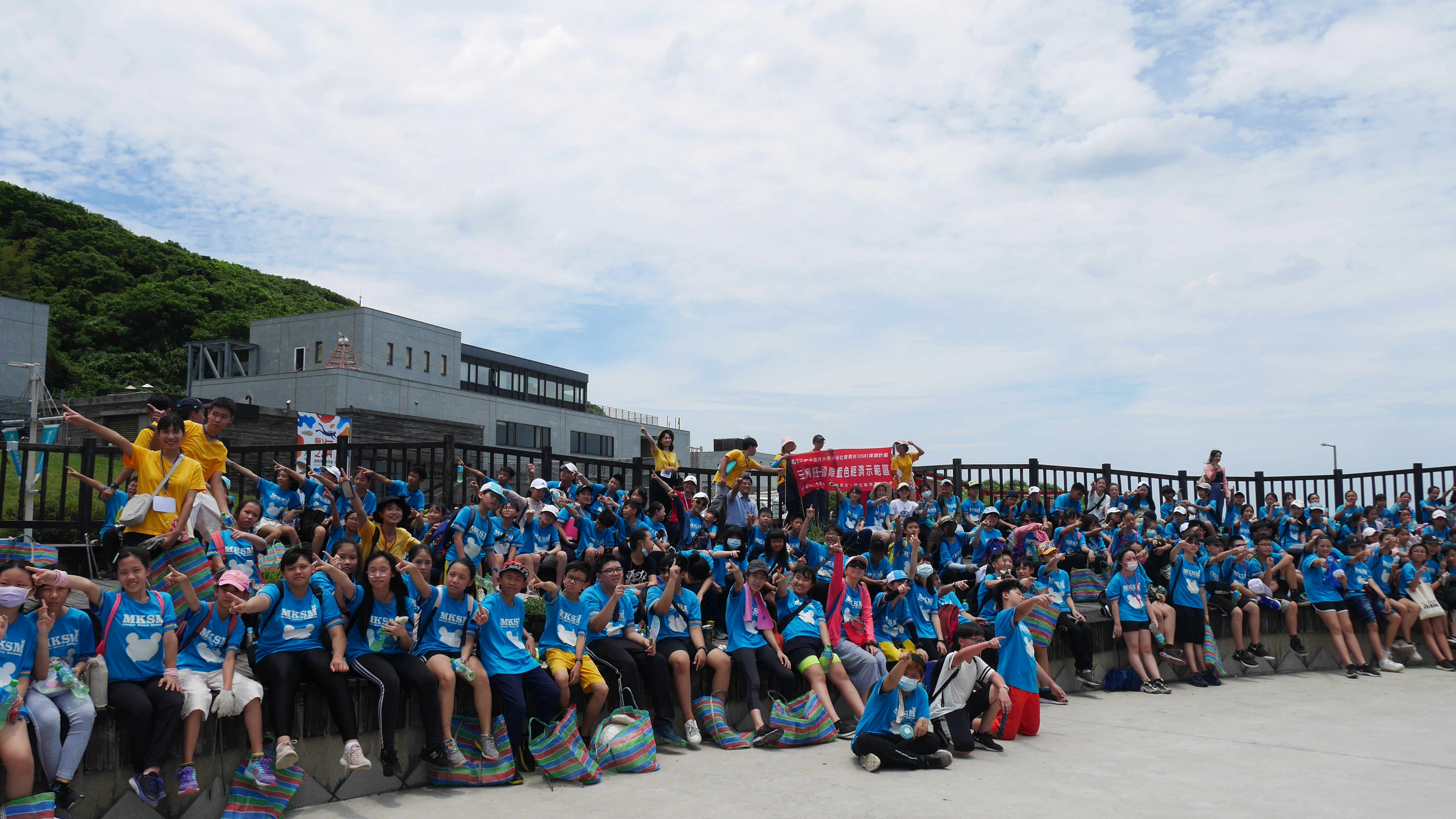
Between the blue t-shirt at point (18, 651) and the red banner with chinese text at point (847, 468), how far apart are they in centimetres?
1046

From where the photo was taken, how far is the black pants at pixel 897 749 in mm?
7246

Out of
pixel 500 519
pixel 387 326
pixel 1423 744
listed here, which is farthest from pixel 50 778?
pixel 387 326

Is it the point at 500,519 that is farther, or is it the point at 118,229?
the point at 118,229

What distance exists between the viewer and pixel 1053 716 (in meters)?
9.66

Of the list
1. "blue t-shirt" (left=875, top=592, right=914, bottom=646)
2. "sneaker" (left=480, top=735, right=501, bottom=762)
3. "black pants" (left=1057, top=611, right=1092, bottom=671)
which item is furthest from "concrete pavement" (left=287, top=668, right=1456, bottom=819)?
"blue t-shirt" (left=875, top=592, right=914, bottom=646)

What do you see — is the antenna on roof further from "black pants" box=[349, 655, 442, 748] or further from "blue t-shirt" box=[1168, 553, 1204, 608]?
"black pants" box=[349, 655, 442, 748]

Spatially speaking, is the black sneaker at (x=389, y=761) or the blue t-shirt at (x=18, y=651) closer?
the blue t-shirt at (x=18, y=651)

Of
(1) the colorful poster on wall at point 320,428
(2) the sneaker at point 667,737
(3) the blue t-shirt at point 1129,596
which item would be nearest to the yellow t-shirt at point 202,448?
(2) the sneaker at point 667,737

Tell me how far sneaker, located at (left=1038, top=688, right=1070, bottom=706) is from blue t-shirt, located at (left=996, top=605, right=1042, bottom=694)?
1.71 metres

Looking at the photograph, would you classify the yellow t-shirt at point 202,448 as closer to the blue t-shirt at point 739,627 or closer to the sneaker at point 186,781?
the sneaker at point 186,781

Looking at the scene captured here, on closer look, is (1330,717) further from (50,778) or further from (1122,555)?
(50,778)

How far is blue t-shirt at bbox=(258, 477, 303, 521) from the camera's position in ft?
34.1

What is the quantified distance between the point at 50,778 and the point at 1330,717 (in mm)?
11315

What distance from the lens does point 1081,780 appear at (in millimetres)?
6988
